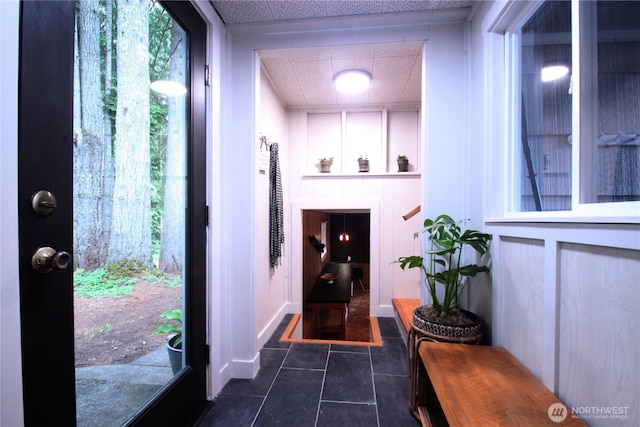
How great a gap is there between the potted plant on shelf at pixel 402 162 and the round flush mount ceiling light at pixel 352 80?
0.87 metres

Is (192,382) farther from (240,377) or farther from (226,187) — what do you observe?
(226,187)

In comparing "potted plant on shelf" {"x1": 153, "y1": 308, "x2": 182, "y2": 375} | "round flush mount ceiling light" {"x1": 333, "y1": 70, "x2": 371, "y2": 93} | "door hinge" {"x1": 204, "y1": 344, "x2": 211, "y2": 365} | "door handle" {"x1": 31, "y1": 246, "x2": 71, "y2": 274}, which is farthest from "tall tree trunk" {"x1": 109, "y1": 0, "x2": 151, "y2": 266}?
"round flush mount ceiling light" {"x1": 333, "y1": 70, "x2": 371, "y2": 93}

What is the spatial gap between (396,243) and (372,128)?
4.71 ft

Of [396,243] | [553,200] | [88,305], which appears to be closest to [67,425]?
[88,305]

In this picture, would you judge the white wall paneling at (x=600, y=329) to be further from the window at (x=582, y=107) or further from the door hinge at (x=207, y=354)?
the door hinge at (x=207, y=354)

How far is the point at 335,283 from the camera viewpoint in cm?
473

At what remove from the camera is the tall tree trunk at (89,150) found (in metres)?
0.84

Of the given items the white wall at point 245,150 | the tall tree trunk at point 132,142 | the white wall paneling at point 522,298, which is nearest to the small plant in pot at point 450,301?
the white wall paneling at point 522,298

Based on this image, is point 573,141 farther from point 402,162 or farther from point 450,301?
point 402,162

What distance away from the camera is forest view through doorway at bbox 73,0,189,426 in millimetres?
857

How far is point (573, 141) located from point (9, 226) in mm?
1805

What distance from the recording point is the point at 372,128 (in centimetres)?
301

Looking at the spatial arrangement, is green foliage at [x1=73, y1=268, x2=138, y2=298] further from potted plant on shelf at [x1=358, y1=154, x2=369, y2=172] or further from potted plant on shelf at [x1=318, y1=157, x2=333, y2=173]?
potted plant on shelf at [x1=358, y1=154, x2=369, y2=172]

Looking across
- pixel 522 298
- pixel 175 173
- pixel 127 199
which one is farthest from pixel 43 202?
pixel 522 298
